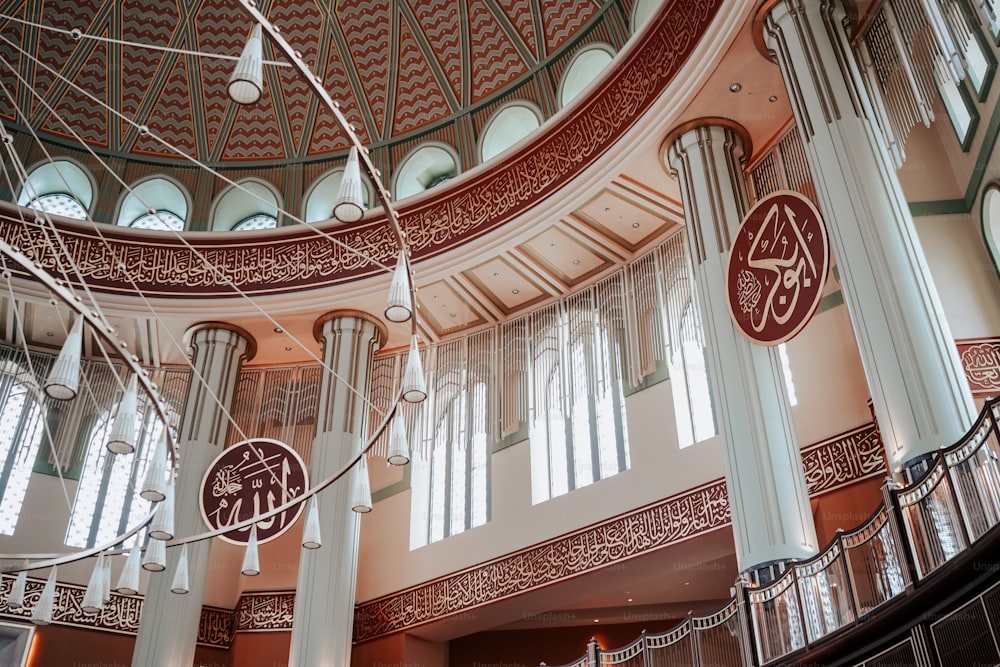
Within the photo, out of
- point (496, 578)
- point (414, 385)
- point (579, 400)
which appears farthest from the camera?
point (579, 400)

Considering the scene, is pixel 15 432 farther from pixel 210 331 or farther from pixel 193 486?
pixel 193 486

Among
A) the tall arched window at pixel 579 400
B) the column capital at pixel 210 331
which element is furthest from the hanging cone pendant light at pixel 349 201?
the column capital at pixel 210 331

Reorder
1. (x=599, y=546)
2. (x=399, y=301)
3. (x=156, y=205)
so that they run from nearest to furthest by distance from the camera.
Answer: (x=399, y=301) < (x=599, y=546) < (x=156, y=205)

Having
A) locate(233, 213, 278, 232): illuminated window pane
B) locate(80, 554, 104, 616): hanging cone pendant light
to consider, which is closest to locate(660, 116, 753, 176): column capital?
locate(233, 213, 278, 232): illuminated window pane

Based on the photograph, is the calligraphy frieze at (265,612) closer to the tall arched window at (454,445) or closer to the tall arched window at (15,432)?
the tall arched window at (454,445)

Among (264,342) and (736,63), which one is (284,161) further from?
(736,63)

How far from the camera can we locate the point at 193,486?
877cm

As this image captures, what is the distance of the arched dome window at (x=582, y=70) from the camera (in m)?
8.91

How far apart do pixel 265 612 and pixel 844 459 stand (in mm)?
5747

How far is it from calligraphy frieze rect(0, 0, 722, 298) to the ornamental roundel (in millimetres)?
A: 1703

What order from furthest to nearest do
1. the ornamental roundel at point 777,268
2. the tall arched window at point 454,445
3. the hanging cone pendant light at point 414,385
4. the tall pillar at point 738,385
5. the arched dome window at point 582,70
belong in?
the tall arched window at point 454,445 < the arched dome window at point 582,70 < the ornamental roundel at point 777,268 < the tall pillar at point 738,385 < the hanging cone pendant light at point 414,385

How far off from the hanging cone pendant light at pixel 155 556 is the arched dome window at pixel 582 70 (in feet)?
17.8

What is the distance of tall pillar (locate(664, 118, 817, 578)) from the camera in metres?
5.55

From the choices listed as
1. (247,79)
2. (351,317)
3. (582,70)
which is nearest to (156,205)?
(351,317)
